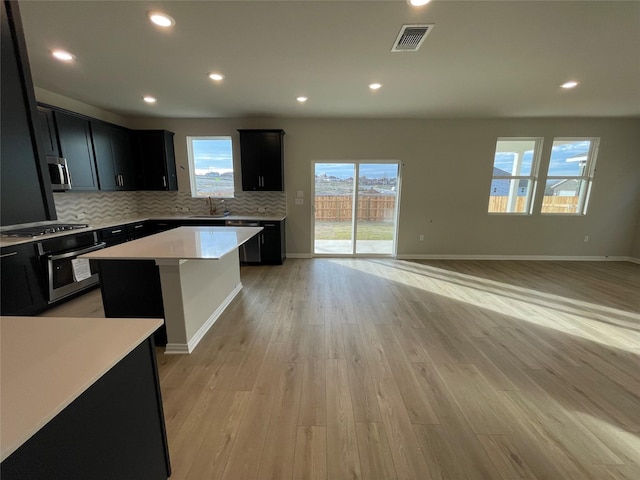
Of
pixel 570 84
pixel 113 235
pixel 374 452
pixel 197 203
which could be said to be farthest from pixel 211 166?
pixel 570 84

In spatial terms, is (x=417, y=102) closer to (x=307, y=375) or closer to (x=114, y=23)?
(x=114, y=23)

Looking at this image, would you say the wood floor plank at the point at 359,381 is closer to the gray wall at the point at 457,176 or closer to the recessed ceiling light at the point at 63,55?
the gray wall at the point at 457,176

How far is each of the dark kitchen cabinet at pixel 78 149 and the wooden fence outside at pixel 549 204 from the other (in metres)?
6.92

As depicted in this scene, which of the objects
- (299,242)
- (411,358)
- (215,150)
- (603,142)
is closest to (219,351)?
(411,358)

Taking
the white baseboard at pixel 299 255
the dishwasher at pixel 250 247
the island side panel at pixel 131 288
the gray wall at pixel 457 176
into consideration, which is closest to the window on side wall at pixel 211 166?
the gray wall at pixel 457 176

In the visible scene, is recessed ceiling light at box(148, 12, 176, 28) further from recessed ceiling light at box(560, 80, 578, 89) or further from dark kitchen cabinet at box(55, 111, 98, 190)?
recessed ceiling light at box(560, 80, 578, 89)

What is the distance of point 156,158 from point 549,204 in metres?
7.65

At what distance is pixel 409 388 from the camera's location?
6.07 feet

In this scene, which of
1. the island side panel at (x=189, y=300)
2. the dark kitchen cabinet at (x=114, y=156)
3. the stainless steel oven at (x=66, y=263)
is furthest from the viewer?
the dark kitchen cabinet at (x=114, y=156)

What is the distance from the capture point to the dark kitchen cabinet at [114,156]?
3865 mm

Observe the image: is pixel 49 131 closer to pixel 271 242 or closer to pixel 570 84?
pixel 271 242

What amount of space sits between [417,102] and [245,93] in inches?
98.8

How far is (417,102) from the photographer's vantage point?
3803 millimetres

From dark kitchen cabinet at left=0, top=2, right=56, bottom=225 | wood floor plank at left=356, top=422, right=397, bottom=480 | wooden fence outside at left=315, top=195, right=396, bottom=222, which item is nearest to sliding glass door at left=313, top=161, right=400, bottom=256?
wooden fence outside at left=315, top=195, right=396, bottom=222
